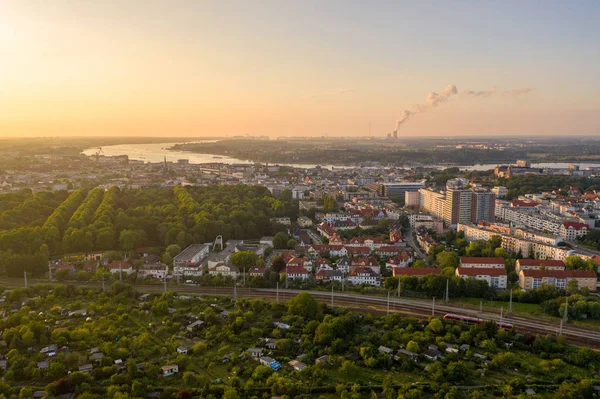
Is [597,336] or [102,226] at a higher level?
[102,226]

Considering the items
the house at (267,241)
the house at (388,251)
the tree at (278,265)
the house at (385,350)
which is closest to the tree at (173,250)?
the house at (267,241)

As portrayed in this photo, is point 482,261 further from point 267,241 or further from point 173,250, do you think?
point 173,250

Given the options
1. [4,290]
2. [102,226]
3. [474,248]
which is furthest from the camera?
[102,226]

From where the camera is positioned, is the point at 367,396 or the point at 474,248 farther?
Answer: the point at 474,248

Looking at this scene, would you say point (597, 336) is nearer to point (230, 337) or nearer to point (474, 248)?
point (474, 248)

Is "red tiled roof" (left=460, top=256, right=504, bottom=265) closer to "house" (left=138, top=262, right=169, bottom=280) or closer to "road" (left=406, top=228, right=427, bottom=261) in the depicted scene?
"road" (left=406, top=228, right=427, bottom=261)

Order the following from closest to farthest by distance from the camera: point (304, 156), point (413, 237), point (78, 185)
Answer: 1. point (413, 237)
2. point (78, 185)
3. point (304, 156)

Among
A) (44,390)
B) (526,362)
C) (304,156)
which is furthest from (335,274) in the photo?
(304,156)
